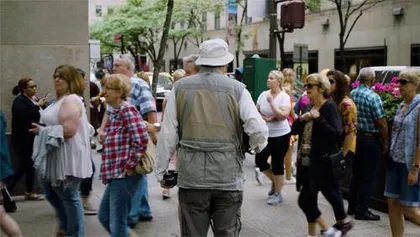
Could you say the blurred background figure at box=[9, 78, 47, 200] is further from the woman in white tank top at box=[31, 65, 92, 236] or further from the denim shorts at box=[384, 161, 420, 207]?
the denim shorts at box=[384, 161, 420, 207]

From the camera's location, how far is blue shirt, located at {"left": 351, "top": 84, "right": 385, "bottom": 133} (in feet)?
21.8

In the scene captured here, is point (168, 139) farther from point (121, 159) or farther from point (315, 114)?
point (315, 114)

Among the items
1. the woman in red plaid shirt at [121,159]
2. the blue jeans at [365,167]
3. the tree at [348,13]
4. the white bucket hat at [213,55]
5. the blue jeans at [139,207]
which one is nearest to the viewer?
the white bucket hat at [213,55]

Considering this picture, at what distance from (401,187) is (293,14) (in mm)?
6631

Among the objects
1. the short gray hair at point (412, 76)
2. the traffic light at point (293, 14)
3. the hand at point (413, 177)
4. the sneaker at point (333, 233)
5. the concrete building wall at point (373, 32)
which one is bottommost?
the sneaker at point (333, 233)

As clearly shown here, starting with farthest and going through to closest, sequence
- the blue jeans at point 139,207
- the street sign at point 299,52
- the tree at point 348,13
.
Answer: the tree at point 348,13 → the street sign at point 299,52 → the blue jeans at point 139,207

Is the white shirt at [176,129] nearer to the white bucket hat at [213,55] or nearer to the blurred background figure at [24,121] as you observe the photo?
the white bucket hat at [213,55]

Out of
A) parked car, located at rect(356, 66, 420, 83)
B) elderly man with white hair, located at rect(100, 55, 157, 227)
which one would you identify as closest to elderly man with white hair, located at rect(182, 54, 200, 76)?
elderly man with white hair, located at rect(100, 55, 157, 227)

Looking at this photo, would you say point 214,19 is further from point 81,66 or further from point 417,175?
point 417,175

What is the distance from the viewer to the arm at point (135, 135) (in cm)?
493

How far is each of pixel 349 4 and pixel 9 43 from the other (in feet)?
80.1

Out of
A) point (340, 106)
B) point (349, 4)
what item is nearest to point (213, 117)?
point (340, 106)

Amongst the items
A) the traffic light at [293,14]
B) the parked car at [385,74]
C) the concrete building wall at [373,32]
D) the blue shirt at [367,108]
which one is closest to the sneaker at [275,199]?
the blue shirt at [367,108]

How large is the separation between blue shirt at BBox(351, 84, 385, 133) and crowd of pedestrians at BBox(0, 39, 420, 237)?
14 millimetres
